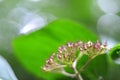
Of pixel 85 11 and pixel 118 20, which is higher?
pixel 85 11

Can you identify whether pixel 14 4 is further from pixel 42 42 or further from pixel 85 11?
pixel 42 42

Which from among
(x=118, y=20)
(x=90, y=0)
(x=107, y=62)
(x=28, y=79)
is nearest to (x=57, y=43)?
(x=107, y=62)

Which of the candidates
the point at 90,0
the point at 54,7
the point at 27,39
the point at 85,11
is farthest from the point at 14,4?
the point at 27,39

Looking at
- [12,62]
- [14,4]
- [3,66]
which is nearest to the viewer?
[3,66]

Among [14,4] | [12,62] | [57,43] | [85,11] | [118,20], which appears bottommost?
[57,43]

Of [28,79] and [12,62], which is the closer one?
[28,79]

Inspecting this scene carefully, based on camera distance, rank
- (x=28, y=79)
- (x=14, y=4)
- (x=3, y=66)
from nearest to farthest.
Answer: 1. (x=3, y=66)
2. (x=28, y=79)
3. (x=14, y=4)

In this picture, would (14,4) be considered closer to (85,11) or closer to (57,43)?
(85,11)
